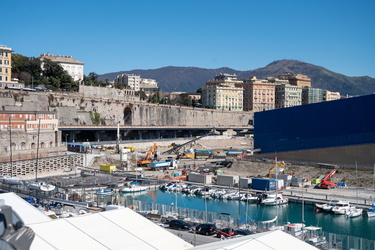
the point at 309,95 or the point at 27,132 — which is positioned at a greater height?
the point at 309,95

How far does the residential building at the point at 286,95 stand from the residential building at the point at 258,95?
2199mm

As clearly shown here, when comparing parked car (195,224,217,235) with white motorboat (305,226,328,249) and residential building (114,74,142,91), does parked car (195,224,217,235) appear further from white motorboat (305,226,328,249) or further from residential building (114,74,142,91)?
residential building (114,74,142,91)

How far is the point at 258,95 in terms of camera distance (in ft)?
309

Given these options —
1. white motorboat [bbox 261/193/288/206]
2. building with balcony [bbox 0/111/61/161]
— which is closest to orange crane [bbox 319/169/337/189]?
white motorboat [bbox 261/193/288/206]

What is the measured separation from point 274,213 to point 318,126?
1386cm

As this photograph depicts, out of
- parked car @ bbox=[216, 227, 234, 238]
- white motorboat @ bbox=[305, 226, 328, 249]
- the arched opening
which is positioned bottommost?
white motorboat @ bbox=[305, 226, 328, 249]

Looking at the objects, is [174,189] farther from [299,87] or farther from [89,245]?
[299,87]

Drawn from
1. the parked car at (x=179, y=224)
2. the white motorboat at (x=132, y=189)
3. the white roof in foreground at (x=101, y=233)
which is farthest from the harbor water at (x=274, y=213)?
the white roof in foreground at (x=101, y=233)

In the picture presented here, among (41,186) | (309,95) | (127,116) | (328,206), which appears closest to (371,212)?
(328,206)

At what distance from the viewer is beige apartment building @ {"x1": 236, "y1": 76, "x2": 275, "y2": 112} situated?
93.2 m

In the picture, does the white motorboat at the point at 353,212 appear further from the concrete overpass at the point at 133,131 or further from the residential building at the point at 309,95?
the residential building at the point at 309,95

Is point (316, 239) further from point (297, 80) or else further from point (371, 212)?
point (297, 80)

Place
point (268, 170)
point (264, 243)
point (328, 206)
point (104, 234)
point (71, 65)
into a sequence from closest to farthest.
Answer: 1. point (264, 243)
2. point (104, 234)
3. point (328, 206)
4. point (268, 170)
5. point (71, 65)

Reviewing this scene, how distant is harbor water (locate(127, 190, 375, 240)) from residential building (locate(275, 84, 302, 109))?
69395 millimetres
